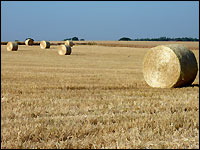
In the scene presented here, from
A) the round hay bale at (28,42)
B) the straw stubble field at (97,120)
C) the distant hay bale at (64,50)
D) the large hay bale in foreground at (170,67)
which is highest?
the round hay bale at (28,42)

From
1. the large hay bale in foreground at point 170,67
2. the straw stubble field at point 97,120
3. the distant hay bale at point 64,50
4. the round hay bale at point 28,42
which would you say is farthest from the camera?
the round hay bale at point 28,42

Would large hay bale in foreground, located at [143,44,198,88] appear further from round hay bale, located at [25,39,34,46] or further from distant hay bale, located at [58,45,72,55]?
round hay bale, located at [25,39,34,46]

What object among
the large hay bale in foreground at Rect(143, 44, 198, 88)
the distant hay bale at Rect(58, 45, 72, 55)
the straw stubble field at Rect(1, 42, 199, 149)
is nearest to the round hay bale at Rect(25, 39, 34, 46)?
the distant hay bale at Rect(58, 45, 72, 55)

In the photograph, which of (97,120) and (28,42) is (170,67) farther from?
(28,42)

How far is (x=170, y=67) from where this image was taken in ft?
36.5

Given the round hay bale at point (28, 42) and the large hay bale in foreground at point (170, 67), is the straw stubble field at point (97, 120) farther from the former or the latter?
the round hay bale at point (28, 42)

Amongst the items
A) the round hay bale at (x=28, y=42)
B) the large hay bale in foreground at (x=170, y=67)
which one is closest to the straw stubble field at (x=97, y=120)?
the large hay bale in foreground at (x=170, y=67)

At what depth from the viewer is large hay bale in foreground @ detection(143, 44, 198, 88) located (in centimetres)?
1079

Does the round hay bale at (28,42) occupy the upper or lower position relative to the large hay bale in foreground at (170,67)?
upper

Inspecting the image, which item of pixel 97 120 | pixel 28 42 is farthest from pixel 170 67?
pixel 28 42

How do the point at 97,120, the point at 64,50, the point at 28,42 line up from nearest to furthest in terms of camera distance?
the point at 97,120 → the point at 64,50 → the point at 28,42

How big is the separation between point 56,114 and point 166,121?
2.04 m

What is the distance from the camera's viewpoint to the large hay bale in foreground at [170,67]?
10789 mm

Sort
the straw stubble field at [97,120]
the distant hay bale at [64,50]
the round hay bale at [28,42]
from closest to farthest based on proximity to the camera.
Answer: the straw stubble field at [97,120] → the distant hay bale at [64,50] → the round hay bale at [28,42]
